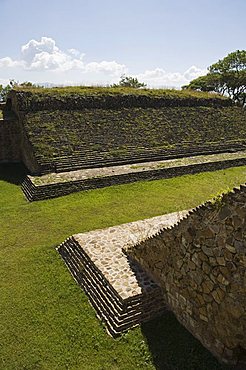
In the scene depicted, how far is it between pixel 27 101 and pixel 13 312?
13.1 m

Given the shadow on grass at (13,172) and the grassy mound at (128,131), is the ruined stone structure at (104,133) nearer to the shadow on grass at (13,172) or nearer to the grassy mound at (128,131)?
the grassy mound at (128,131)

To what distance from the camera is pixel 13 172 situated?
16484 millimetres

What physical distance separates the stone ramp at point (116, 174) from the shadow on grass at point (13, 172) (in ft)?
2.99

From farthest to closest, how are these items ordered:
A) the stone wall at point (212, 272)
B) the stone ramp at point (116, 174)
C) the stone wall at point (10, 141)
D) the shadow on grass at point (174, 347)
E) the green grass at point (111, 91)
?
the green grass at point (111, 91), the stone wall at point (10, 141), the stone ramp at point (116, 174), the shadow on grass at point (174, 347), the stone wall at point (212, 272)

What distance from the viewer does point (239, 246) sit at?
4.85 m

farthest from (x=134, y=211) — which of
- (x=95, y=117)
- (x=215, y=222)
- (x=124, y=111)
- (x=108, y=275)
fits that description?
(x=124, y=111)

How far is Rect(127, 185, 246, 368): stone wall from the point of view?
492 centimetres

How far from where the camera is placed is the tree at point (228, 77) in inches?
1401

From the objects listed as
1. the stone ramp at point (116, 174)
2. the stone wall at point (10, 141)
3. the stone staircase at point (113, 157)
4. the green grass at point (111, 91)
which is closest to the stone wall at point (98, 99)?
the green grass at point (111, 91)

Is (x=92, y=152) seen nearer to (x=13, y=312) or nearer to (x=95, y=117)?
(x=95, y=117)

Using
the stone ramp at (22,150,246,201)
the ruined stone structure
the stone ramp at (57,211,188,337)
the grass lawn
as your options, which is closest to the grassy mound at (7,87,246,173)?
the ruined stone structure

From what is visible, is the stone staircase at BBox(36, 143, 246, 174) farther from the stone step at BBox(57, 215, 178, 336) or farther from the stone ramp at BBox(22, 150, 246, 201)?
the stone step at BBox(57, 215, 178, 336)

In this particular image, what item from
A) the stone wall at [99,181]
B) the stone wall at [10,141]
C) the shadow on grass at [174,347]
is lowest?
the shadow on grass at [174,347]

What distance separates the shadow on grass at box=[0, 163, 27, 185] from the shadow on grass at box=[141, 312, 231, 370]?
1061cm
